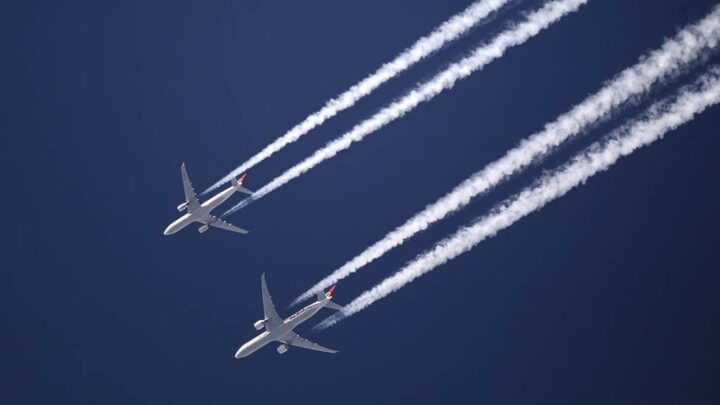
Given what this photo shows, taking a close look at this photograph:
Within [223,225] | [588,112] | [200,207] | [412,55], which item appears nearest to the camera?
[588,112]

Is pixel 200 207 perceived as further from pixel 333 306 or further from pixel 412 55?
pixel 412 55

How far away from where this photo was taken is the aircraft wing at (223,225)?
53.6 meters

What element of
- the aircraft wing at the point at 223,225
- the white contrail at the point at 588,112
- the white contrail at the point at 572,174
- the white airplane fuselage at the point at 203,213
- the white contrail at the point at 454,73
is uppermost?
the white airplane fuselage at the point at 203,213

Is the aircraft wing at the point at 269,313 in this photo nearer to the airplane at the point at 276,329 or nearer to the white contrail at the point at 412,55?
the airplane at the point at 276,329

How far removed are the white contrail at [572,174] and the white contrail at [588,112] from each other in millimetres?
1151

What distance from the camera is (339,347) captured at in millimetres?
54812

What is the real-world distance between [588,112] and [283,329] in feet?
70.3

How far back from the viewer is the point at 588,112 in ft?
130

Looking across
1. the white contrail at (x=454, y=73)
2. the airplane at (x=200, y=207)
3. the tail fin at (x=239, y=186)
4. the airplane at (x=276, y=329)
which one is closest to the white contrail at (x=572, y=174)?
the airplane at (x=276, y=329)

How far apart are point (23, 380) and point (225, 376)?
13.7 metres

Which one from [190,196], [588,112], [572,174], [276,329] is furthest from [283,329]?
[588,112]

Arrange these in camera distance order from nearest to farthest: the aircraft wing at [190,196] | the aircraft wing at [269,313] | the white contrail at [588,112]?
the white contrail at [588,112] → the aircraft wing at [269,313] → the aircraft wing at [190,196]

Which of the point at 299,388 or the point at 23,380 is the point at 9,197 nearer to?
the point at 23,380

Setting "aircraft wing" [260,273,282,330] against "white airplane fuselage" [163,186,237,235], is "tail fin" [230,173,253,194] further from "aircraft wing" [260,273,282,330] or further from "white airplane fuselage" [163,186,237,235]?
"aircraft wing" [260,273,282,330]
